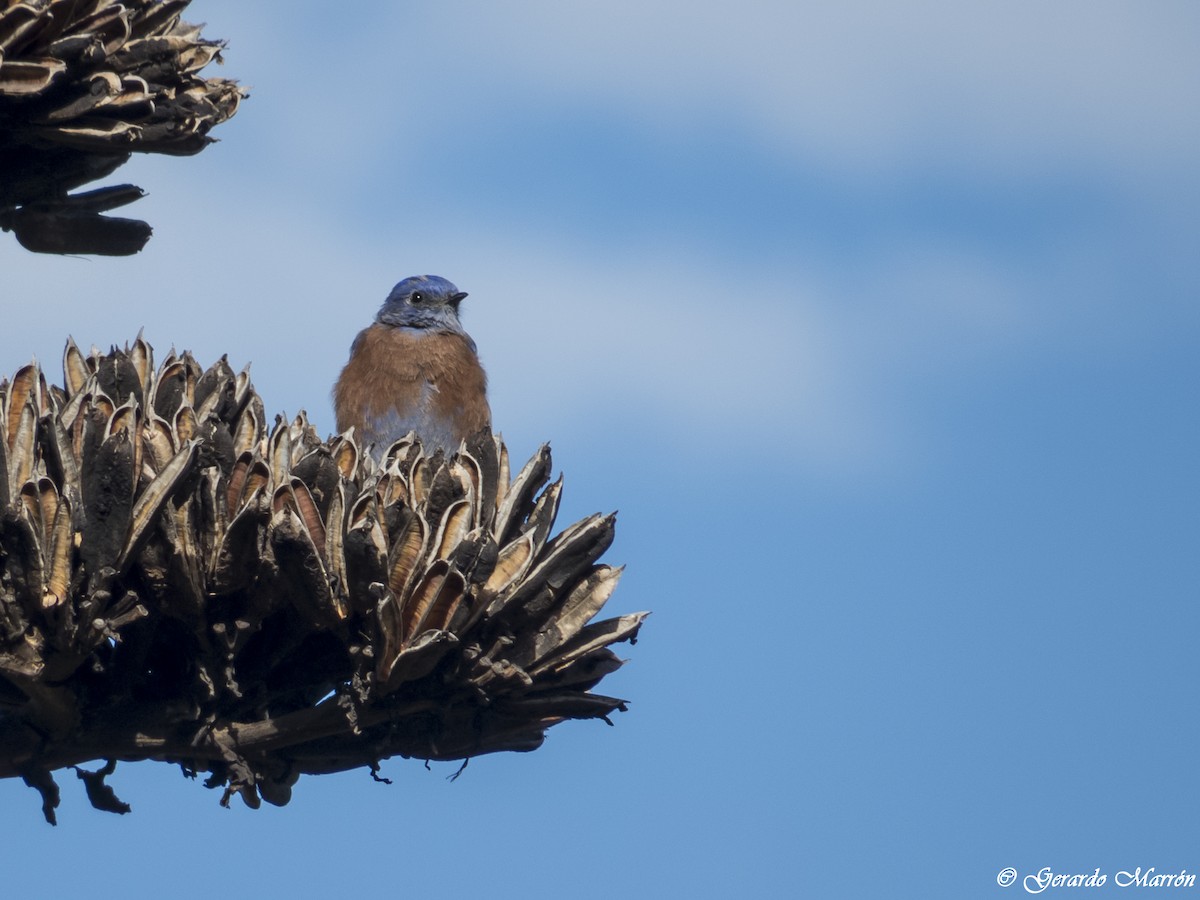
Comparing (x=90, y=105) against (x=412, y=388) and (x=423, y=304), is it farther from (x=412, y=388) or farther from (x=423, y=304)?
(x=423, y=304)

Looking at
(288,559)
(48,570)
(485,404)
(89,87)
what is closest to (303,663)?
(288,559)

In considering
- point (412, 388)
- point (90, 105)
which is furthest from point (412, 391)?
point (90, 105)

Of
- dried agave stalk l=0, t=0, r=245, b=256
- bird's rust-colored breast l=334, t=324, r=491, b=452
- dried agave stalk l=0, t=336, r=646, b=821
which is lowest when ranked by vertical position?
dried agave stalk l=0, t=336, r=646, b=821

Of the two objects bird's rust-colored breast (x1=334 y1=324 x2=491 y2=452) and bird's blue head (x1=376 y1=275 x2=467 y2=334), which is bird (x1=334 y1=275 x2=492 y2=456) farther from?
bird's blue head (x1=376 y1=275 x2=467 y2=334)

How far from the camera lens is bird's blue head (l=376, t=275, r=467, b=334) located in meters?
6.25

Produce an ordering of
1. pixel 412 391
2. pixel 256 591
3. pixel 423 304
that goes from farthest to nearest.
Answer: pixel 423 304, pixel 412 391, pixel 256 591

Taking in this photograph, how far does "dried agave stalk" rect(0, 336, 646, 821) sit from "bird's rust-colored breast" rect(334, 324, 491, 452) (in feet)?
6.49

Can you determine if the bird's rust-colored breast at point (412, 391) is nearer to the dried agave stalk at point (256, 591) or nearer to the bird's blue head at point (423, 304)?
the bird's blue head at point (423, 304)

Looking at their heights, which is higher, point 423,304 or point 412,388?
point 423,304

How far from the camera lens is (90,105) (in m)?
2.47

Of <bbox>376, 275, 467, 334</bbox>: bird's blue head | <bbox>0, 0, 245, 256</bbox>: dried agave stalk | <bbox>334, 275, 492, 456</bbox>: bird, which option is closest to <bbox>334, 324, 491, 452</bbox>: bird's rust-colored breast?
<bbox>334, 275, 492, 456</bbox>: bird

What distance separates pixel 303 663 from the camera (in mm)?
2637

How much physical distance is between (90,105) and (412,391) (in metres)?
2.49

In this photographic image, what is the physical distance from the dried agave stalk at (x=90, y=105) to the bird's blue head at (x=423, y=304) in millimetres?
3251
